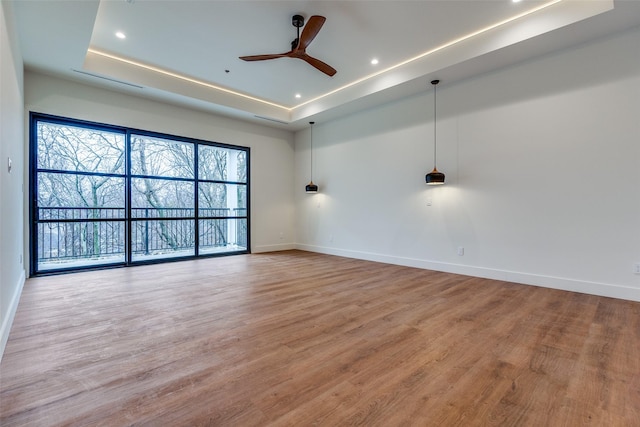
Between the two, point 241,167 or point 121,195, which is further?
point 241,167

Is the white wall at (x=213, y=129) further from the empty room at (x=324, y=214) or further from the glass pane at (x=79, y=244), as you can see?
the glass pane at (x=79, y=244)

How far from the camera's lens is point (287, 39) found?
4094 mm

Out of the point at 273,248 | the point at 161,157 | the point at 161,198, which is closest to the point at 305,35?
the point at 161,157

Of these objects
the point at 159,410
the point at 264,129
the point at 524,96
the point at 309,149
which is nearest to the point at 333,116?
the point at 309,149

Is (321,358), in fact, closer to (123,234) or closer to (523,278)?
(523,278)

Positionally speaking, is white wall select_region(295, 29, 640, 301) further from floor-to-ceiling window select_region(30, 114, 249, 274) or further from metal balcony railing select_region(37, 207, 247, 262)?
floor-to-ceiling window select_region(30, 114, 249, 274)

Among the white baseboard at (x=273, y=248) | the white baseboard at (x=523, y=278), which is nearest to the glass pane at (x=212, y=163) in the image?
the white baseboard at (x=273, y=248)

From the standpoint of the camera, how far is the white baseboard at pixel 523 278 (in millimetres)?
3453

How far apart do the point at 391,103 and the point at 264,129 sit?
125 inches

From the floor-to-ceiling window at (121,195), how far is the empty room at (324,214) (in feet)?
0.13

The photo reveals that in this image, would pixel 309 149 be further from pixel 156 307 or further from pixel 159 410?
pixel 159 410

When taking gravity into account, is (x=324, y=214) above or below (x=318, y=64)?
below

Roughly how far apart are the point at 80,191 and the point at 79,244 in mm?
973

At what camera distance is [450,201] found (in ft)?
16.1
